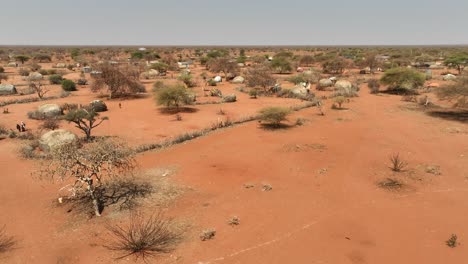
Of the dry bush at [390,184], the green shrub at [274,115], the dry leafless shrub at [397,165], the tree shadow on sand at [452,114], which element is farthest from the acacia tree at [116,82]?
the dry bush at [390,184]

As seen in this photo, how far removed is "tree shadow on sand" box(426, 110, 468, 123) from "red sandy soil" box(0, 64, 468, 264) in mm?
2500

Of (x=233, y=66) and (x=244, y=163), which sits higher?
(x=233, y=66)

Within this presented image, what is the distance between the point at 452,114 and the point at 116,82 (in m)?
Answer: 27.2

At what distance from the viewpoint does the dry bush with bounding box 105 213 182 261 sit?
8531 mm

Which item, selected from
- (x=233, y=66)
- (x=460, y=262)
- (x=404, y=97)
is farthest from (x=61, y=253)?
(x=233, y=66)

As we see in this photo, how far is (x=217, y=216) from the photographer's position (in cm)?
1018

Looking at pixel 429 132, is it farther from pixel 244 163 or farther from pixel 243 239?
pixel 243 239

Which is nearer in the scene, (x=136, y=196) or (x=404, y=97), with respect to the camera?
(x=136, y=196)

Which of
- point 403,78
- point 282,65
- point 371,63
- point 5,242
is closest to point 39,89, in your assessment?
point 5,242

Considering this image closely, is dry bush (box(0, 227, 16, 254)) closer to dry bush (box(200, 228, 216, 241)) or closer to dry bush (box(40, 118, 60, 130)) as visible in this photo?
dry bush (box(200, 228, 216, 241))

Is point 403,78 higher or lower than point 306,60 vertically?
lower

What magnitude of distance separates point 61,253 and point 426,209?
1063cm

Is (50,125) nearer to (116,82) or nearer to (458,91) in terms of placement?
(116,82)

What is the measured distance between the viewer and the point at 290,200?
439 inches
